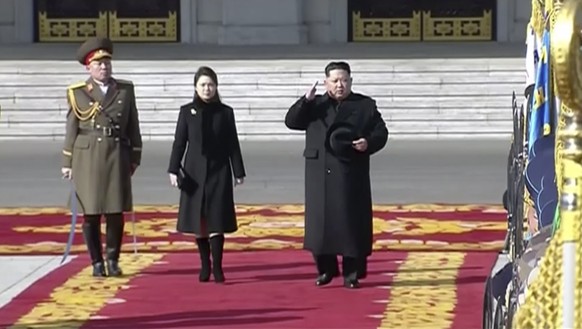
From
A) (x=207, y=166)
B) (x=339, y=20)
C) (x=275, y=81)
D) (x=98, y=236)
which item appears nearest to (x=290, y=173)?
(x=275, y=81)

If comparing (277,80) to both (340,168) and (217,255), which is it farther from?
(340,168)

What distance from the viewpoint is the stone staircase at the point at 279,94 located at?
23.3 m

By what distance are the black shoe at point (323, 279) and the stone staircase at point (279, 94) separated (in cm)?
1231

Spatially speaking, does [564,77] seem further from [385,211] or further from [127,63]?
[127,63]

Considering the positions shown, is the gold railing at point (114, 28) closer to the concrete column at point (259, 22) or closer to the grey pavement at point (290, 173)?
the concrete column at point (259, 22)

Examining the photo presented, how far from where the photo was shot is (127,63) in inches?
1017

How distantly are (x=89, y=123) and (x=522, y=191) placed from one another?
5152 mm

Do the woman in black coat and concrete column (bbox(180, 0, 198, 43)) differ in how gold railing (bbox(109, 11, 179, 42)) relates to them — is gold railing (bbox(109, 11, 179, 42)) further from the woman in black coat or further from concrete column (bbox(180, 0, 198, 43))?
the woman in black coat

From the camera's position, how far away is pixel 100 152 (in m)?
11.0

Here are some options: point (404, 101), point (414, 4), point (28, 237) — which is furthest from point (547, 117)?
point (414, 4)

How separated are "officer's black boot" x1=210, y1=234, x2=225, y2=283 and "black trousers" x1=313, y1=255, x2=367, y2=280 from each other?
66cm

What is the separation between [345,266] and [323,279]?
8.5 inches

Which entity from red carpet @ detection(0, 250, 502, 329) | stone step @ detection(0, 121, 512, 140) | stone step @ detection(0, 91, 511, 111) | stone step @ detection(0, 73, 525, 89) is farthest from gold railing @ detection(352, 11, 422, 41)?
red carpet @ detection(0, 250, 502, 329)

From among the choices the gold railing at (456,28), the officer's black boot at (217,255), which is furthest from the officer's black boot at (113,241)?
the gold railing at (456,28)
